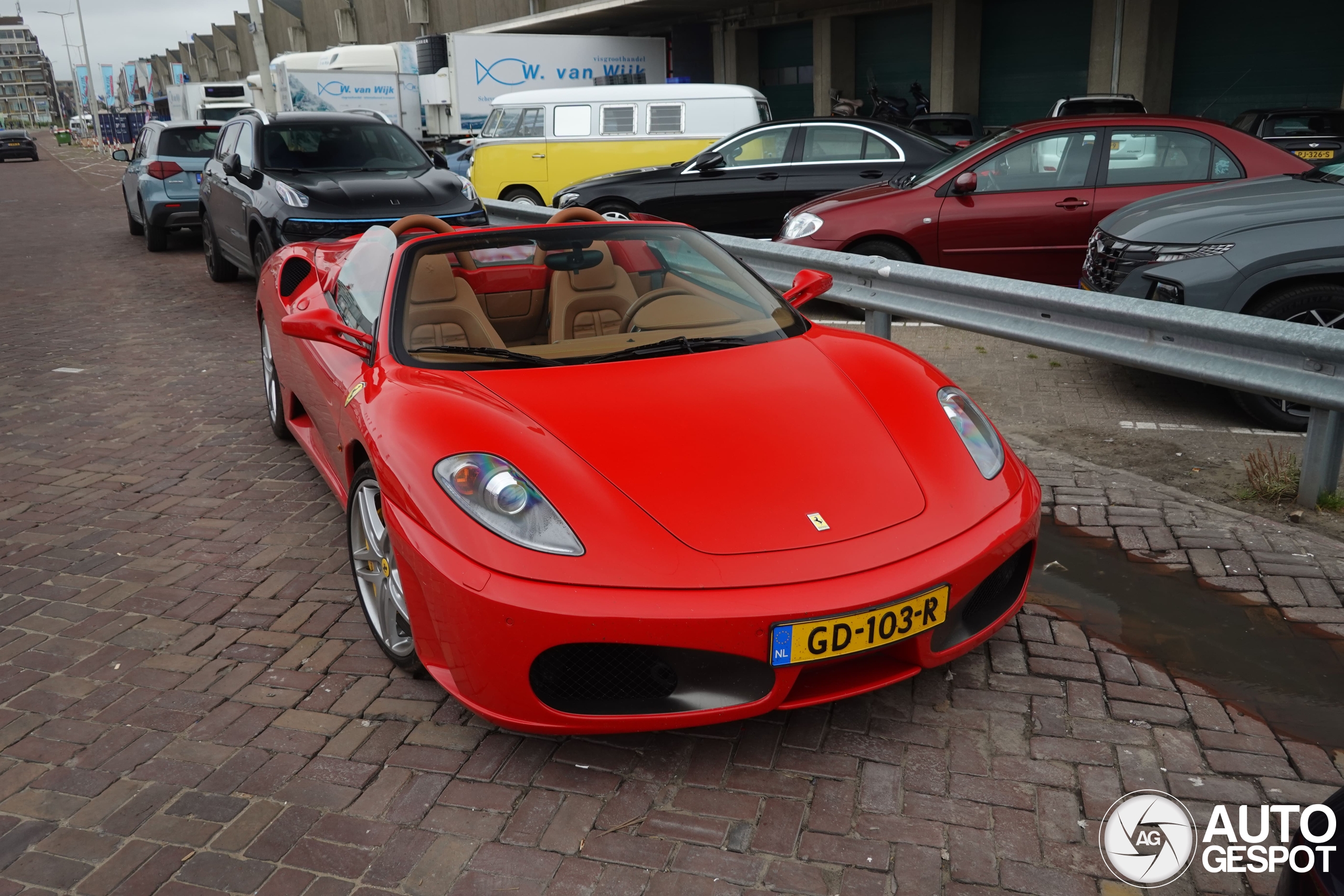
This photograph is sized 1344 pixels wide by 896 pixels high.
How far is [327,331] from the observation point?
3.78 metres

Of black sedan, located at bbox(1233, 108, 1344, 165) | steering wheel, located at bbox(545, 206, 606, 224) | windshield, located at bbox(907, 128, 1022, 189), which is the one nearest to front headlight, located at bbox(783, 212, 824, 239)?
windshield, located at bbox(907, 128, 1022, 189)

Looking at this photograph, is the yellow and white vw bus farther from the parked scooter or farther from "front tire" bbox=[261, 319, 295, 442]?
the parked scooter

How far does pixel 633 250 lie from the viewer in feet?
13.8

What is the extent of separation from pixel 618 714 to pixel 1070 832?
3.63ft

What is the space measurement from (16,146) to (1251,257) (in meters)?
60.6

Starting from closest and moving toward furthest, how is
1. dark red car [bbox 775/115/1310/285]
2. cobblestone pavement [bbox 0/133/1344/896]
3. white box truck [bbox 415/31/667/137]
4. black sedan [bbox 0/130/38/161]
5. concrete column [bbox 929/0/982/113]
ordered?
cobblestone pavement [bbox 0/133/1344/896] → dark red car [bbox 775/115/1310/285] → concrete column [bbox 929/0/982/113] → white box truck [bbox 415/31/667/137] → black sedan [bbox 0/130/38/161]

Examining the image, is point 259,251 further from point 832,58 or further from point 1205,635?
point 832,58

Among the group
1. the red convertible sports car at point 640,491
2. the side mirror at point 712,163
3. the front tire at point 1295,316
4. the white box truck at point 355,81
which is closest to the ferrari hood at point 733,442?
the red convertible sports car at point 640,491

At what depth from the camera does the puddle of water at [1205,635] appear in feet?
10.1

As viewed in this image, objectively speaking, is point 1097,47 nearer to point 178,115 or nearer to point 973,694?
point 973,694

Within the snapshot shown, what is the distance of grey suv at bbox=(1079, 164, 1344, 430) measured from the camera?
17.7 feet

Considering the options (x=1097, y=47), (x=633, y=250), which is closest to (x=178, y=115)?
(x=1097, y=47)

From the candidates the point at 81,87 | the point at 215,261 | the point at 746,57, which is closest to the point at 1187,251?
the point at 215,261

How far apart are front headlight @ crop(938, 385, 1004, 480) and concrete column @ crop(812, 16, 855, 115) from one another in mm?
25068
